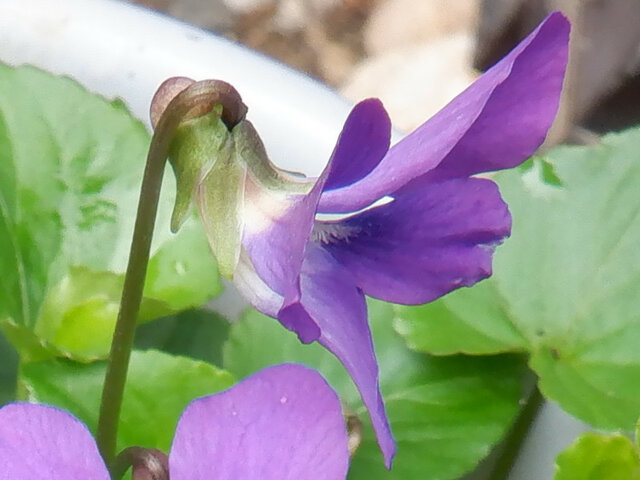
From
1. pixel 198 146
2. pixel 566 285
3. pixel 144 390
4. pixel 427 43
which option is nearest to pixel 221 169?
pixel 198 146

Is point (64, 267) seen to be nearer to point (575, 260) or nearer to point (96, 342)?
point (96, 342)

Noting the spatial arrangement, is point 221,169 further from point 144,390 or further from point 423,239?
point 144,390

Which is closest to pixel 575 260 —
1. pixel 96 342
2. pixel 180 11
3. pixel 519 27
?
pixel 96 342

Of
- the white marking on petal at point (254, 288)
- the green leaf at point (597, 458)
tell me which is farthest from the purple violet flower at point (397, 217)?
the green leaf at point (597, 458)

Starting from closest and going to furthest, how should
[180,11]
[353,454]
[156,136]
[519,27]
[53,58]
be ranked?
[156,136] → [353,454] → [53,58] → [519,27] → [180,11]

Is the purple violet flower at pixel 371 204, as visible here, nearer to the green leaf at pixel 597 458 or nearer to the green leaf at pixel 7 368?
the green leaf at pixel 597 458
